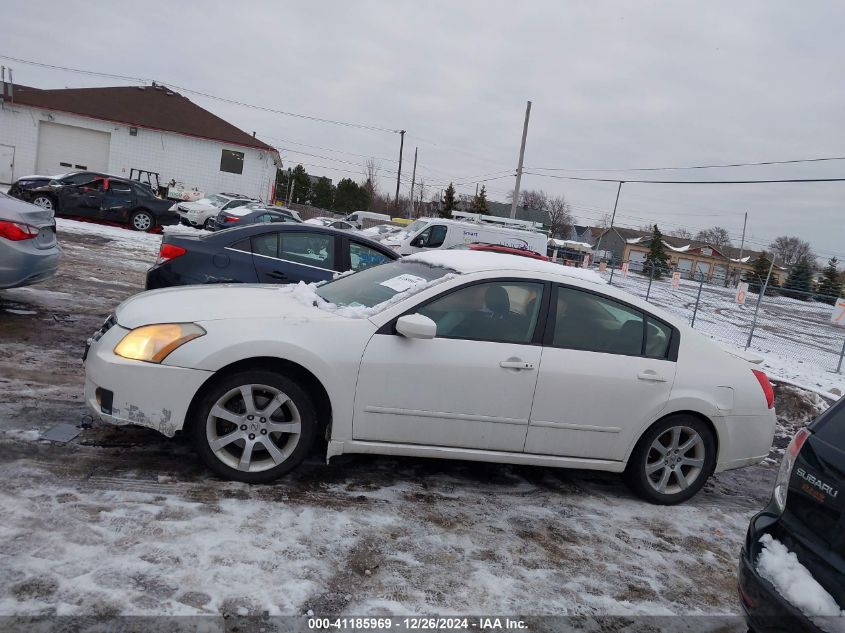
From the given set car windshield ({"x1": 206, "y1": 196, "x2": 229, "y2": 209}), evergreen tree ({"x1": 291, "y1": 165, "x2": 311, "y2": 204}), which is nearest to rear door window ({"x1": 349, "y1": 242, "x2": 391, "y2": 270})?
car windshield ({"x1": 206, "y1": 196, "x2": 229, "y2": 209})

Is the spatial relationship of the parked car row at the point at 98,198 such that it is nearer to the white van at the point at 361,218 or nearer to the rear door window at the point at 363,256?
the rear door window at the point at 363,256

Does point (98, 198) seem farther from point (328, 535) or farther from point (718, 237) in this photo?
point (718, 237)

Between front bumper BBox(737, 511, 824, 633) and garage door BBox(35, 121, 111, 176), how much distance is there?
39260 mm

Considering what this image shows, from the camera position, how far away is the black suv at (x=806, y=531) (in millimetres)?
2387

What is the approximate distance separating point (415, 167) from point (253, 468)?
61.8 metres

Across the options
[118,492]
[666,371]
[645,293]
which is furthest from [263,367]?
[645,293]

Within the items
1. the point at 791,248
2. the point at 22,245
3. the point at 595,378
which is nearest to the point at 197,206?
the point at 22,245

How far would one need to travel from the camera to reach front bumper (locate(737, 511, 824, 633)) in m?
2.38

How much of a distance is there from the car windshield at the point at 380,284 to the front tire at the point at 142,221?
1775cm

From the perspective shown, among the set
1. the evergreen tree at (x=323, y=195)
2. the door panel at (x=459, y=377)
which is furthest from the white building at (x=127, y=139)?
the door panel at (x=459, y=377)

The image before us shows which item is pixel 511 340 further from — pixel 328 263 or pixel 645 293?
pixel 645 293

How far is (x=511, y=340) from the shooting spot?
4316 mm

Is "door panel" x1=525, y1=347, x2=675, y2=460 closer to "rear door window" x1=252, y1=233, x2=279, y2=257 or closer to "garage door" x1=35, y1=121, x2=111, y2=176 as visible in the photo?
"rear door window" x1=252, y1=233, x2=279, y2=257

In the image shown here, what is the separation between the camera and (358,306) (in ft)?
14.3
